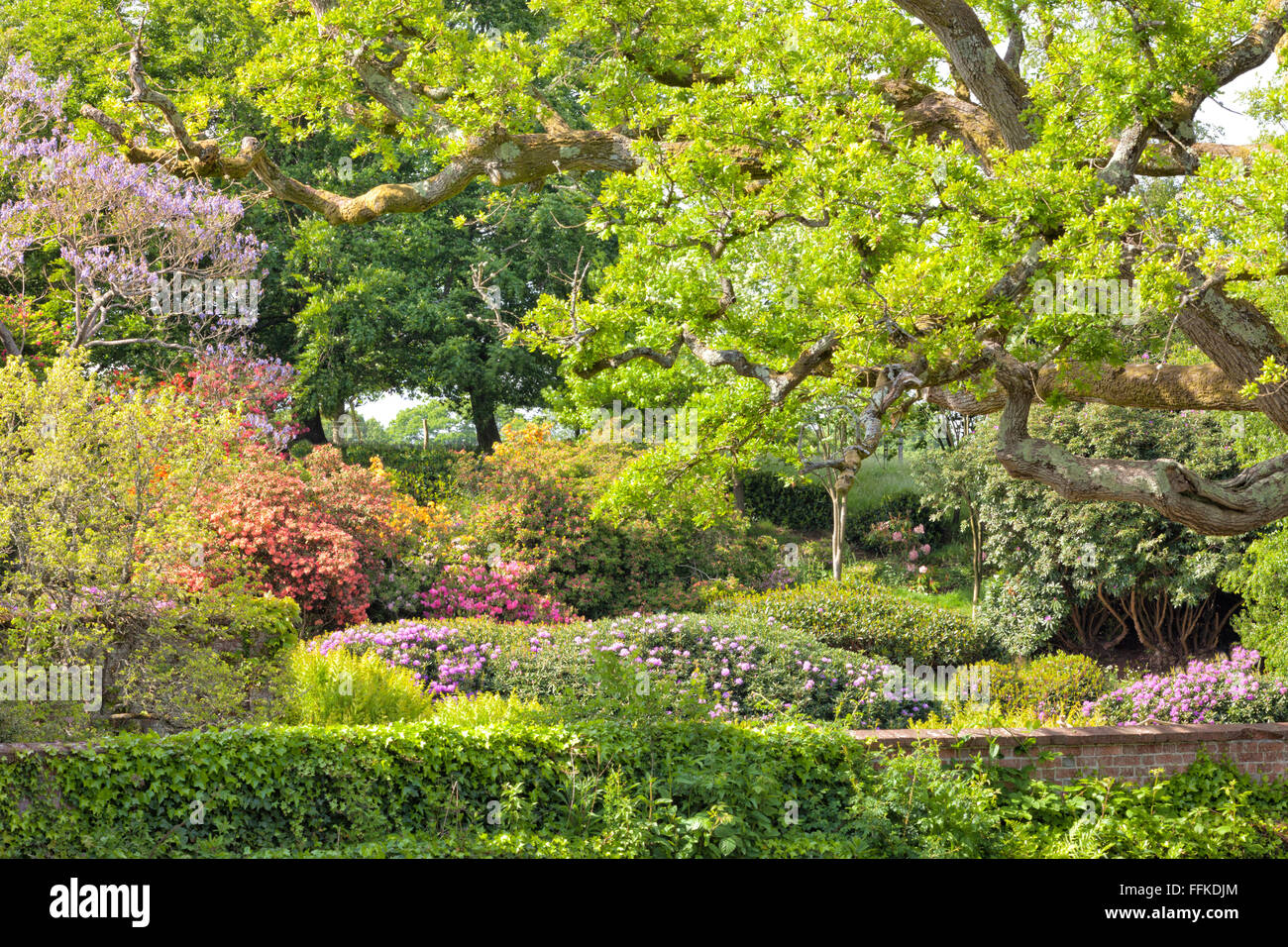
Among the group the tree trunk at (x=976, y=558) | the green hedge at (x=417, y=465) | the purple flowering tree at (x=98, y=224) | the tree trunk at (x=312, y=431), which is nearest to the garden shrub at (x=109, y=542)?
the purple flowering tree at (x=98, y=224)

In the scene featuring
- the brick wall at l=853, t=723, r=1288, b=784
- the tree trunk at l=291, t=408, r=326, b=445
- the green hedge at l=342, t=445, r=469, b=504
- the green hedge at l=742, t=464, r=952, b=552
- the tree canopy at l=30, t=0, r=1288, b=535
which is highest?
the tree canopy at l=30, t=0, r=1288, b=535

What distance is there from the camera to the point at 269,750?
282 inches

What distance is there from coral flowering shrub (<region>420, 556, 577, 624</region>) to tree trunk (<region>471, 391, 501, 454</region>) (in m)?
10.3

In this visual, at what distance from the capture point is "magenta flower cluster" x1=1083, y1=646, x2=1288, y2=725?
428 inches

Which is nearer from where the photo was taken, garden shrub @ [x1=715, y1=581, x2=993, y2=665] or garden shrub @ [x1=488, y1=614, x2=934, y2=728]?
garden shrub @ [x1=488, y1=614, x2=934, y2=728]

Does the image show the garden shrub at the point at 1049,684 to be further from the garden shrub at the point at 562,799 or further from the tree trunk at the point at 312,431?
the tree trunk at the point at 312,431

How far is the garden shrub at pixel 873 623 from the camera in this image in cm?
1417

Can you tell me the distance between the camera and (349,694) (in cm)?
933

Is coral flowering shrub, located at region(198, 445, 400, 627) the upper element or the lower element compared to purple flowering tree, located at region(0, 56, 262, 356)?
lower

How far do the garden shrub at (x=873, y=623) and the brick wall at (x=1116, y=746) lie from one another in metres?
5.08

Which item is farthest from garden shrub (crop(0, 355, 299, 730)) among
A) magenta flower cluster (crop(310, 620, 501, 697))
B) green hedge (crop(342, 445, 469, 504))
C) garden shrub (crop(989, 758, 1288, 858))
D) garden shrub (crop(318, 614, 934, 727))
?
green hedge (crop(342, 445, 469, 504))

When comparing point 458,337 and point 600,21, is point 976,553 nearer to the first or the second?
point 458,337

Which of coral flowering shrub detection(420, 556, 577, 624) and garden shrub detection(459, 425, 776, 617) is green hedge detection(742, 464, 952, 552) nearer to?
garden shrub detection(459, 425, 776, 617)
